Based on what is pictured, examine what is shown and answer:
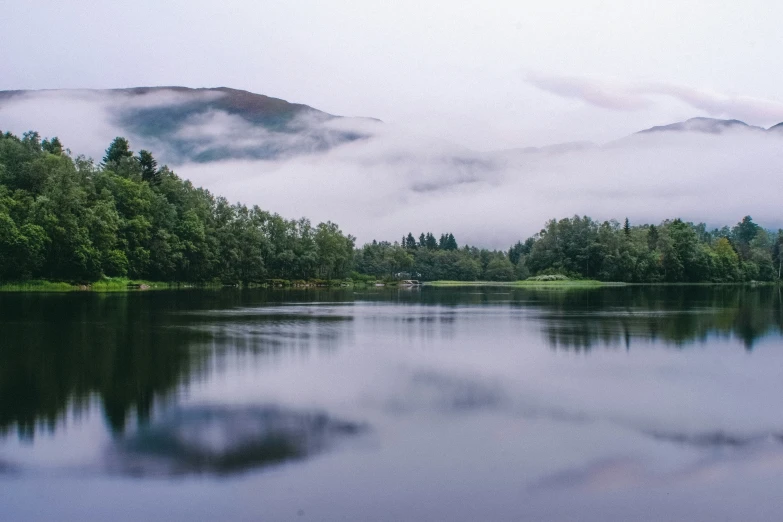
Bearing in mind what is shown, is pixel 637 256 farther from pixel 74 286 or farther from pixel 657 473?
pixel 657 473

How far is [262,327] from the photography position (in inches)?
1097

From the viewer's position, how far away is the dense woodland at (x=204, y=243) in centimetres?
6594

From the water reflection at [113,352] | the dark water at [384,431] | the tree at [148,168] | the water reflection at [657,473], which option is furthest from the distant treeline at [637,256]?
the water reflection at [657,473]

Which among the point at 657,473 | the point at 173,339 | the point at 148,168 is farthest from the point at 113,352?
the point at 148,168

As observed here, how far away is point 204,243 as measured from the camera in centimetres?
9725

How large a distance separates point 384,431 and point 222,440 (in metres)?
2.62

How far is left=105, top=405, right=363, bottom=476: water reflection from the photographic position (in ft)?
29.4

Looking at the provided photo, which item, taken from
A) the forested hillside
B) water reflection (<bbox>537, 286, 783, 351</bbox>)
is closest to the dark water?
water reflection (<bbox>537, 286, 783, 351</bbox>)

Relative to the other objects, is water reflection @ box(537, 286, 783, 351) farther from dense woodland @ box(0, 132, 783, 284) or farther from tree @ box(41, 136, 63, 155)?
tree @ box(41, 136, 63, 155)

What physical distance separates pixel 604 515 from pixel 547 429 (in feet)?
11.7

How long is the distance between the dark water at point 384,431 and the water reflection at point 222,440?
43 mm

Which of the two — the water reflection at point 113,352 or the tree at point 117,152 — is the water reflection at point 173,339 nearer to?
the water reflection at point 113,352

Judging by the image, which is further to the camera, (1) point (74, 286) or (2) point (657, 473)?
(1) point (74, 286)

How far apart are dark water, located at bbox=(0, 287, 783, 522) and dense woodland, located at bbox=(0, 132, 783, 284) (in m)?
49.8
